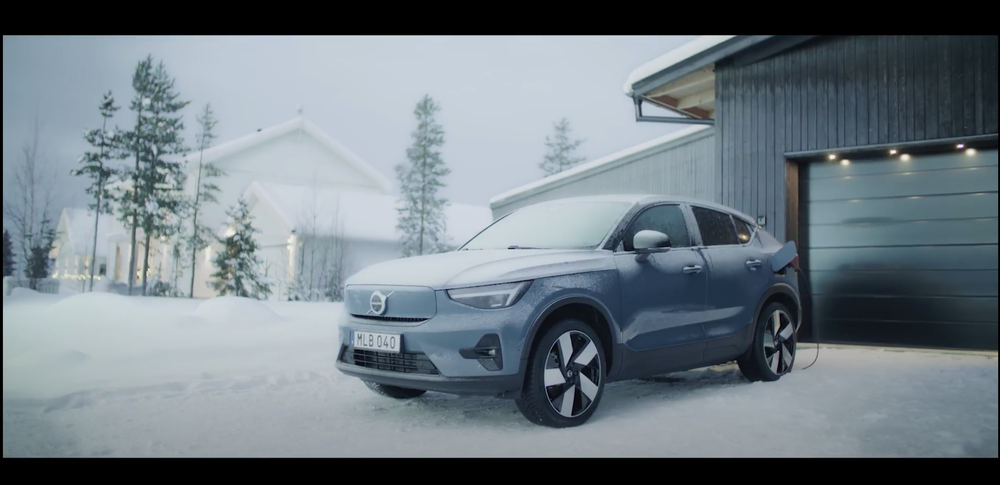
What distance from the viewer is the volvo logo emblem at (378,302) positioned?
4801 millimetres

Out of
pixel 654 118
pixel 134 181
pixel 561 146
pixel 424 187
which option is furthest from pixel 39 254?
pixel 561 146

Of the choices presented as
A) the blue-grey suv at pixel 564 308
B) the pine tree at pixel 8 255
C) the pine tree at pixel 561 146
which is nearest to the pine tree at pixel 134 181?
the pine tree at pixel 8 255

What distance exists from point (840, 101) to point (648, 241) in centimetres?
563

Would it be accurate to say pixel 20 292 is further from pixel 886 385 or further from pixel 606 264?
pixel 886 385

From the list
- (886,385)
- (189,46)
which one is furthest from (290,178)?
(886,385)

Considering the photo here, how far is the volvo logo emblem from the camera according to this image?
4801 mm

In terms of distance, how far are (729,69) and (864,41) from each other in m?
1.72

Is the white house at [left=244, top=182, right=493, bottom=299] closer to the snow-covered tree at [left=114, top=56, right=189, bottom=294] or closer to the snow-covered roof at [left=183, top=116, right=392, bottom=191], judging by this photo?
the snow-covered tree at [left=114, top=56, right=189, bottom=294]

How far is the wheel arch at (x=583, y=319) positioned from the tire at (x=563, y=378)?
63 mm

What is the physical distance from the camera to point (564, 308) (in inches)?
191

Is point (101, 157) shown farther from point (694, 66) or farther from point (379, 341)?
point (379, 341)

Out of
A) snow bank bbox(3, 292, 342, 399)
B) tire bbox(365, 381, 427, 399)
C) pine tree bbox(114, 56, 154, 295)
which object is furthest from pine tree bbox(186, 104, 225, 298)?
tire bbox(365, 381, 427, 399)

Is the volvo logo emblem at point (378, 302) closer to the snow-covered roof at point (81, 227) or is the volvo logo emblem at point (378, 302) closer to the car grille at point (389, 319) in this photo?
the car grille at point (389, 319)

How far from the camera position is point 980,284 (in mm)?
8992
